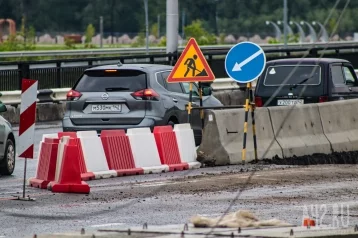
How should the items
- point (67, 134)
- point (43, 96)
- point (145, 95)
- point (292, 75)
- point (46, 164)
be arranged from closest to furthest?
point (46, 164)
point (67, 134)
point (145, 95)
point (292, 75)
point (43, 96)

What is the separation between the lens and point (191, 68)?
20.9 meters

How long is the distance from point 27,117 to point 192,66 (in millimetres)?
5827

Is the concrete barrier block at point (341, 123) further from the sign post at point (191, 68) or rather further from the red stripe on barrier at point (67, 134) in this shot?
the red stripe on barrier at point (67, 134)

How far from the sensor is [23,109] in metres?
15.4

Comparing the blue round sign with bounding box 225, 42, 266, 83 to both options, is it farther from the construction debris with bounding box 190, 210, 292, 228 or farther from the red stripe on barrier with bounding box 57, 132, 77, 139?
the construction debris with bounding box 190, 210, 292, 228

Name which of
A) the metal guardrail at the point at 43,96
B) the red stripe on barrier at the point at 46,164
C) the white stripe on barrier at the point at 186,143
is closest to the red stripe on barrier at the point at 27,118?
the red stripe on barrier at the point at 46,164

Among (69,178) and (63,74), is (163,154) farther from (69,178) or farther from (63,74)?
(63,74)

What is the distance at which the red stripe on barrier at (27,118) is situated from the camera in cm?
1541

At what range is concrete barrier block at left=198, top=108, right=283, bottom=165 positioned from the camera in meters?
19.5

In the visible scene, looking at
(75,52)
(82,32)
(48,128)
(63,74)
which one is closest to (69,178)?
(48,128)

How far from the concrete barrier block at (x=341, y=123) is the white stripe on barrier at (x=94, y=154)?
526 cm

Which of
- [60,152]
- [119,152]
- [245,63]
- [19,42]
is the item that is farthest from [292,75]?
[19,42]

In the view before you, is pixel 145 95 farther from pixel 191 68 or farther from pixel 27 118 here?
pixel 27 118

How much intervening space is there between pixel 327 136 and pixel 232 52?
2817 millimetres
